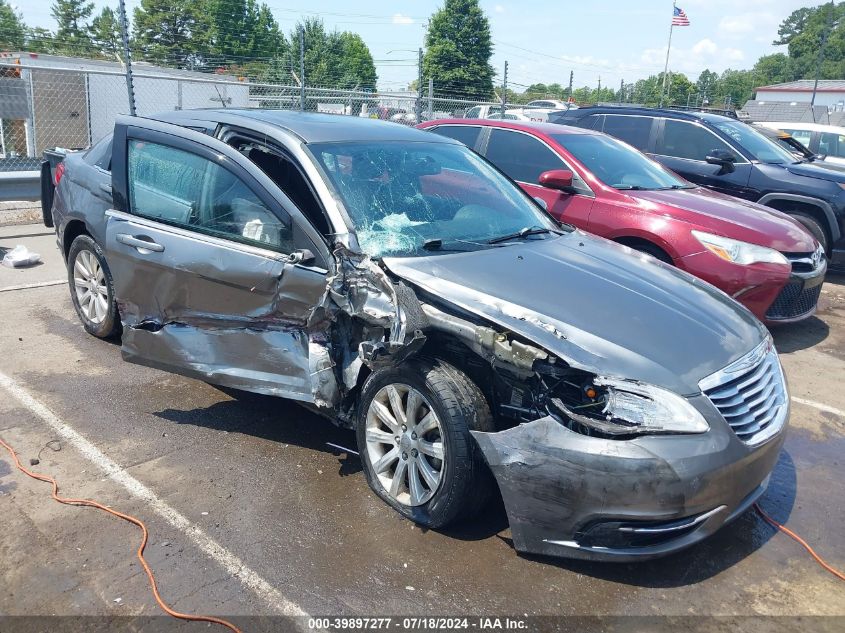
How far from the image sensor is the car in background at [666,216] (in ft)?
18.8

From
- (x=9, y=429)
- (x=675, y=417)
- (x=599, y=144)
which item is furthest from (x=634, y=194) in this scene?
(x=9, y=429)

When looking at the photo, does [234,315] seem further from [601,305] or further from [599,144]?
[599,144]

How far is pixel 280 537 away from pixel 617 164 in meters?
5.12

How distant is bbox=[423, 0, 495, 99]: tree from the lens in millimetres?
49981

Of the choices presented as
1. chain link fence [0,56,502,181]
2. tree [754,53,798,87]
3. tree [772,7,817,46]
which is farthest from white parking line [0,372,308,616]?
tree [772,7,817,46]

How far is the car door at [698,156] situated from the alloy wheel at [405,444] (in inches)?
264

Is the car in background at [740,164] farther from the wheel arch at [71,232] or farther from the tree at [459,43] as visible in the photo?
the tree at [459,43]

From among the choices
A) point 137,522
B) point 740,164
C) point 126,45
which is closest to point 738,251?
point 740,164

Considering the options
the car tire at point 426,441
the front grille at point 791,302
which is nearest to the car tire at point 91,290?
the car tire at point 426,441

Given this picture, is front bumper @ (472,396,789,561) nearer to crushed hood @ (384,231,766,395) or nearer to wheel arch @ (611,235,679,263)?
crushed hood @ (384,231,766,395)

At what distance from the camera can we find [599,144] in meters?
7.12

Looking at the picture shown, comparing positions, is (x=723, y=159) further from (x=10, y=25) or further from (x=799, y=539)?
(x=10, y=25)

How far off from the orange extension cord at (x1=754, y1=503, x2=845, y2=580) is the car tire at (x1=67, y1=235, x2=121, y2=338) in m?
4.44

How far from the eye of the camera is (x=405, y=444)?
130 inches
